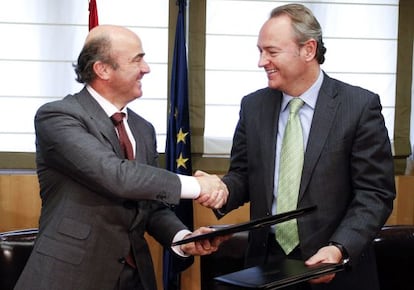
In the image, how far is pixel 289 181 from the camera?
2084 mm

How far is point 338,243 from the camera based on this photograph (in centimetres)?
191

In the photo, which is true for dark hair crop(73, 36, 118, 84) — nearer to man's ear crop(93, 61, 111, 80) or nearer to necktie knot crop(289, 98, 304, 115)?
man's ear crop(93, 61, 111, 80)

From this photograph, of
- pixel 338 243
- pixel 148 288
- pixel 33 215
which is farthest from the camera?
pixel 33 215

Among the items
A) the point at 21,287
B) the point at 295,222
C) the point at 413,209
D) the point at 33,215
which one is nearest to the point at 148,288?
the point at 21,287

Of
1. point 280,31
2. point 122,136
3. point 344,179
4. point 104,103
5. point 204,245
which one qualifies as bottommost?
point 204,245

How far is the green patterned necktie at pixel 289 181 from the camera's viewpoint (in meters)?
2.07

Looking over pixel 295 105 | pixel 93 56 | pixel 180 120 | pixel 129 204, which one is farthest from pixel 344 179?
pixel 180 120

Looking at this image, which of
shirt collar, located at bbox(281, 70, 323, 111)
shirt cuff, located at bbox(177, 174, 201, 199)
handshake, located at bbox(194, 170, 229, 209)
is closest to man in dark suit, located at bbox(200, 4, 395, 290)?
shirt collar, located at bbox(281, 70, 323, 111)

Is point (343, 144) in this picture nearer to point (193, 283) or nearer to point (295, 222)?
point (295, 222)

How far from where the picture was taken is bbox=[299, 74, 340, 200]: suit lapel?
6.68ft

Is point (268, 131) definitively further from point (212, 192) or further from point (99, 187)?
point (99, 187)

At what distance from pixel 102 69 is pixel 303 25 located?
724 millimetres

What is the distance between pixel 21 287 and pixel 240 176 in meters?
0.89

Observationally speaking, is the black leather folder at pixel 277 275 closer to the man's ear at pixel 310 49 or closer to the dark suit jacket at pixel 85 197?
the dark suit jacket at pixel 85 197
